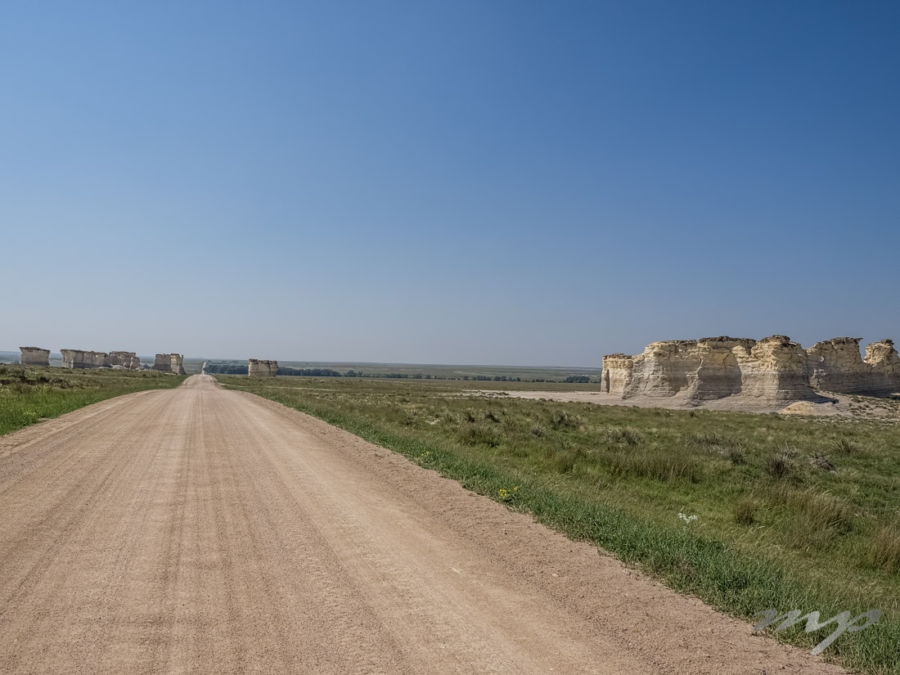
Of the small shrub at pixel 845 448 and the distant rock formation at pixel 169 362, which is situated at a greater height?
the distant rock formation at pixel 169 362

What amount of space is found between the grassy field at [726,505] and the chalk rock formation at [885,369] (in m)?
42.8

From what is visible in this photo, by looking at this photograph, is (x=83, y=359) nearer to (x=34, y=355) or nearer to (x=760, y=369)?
(x=34, y=355)

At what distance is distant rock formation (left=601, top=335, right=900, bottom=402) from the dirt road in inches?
1802

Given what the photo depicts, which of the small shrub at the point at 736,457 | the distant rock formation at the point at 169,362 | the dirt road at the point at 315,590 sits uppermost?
the distant rock formation at the point at 169,362

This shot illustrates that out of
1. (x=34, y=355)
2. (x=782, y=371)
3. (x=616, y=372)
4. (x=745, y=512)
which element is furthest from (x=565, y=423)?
(x=34, y=355)

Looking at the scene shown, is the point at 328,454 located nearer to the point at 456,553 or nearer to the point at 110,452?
the point at 110,452

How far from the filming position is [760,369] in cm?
4581

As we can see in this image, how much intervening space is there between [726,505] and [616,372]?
188 feet

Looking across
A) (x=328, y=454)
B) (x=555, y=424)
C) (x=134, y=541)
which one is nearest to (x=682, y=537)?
(x=134, y=541)

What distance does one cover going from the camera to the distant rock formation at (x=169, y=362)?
471ft

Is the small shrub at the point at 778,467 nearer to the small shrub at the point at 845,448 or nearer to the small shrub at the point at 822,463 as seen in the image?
the small shrub at the point at 822,463

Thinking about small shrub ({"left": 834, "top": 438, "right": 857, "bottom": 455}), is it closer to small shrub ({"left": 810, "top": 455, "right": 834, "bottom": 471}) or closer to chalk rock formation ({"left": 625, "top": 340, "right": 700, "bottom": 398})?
small shrub ({"left": 810, "top": 455, "right": 834, "bottom": 471})

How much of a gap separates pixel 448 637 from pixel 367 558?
1986 millimetres

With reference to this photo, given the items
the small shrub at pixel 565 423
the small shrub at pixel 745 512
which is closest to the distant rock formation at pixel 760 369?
the small shrub at pixel 565 423
